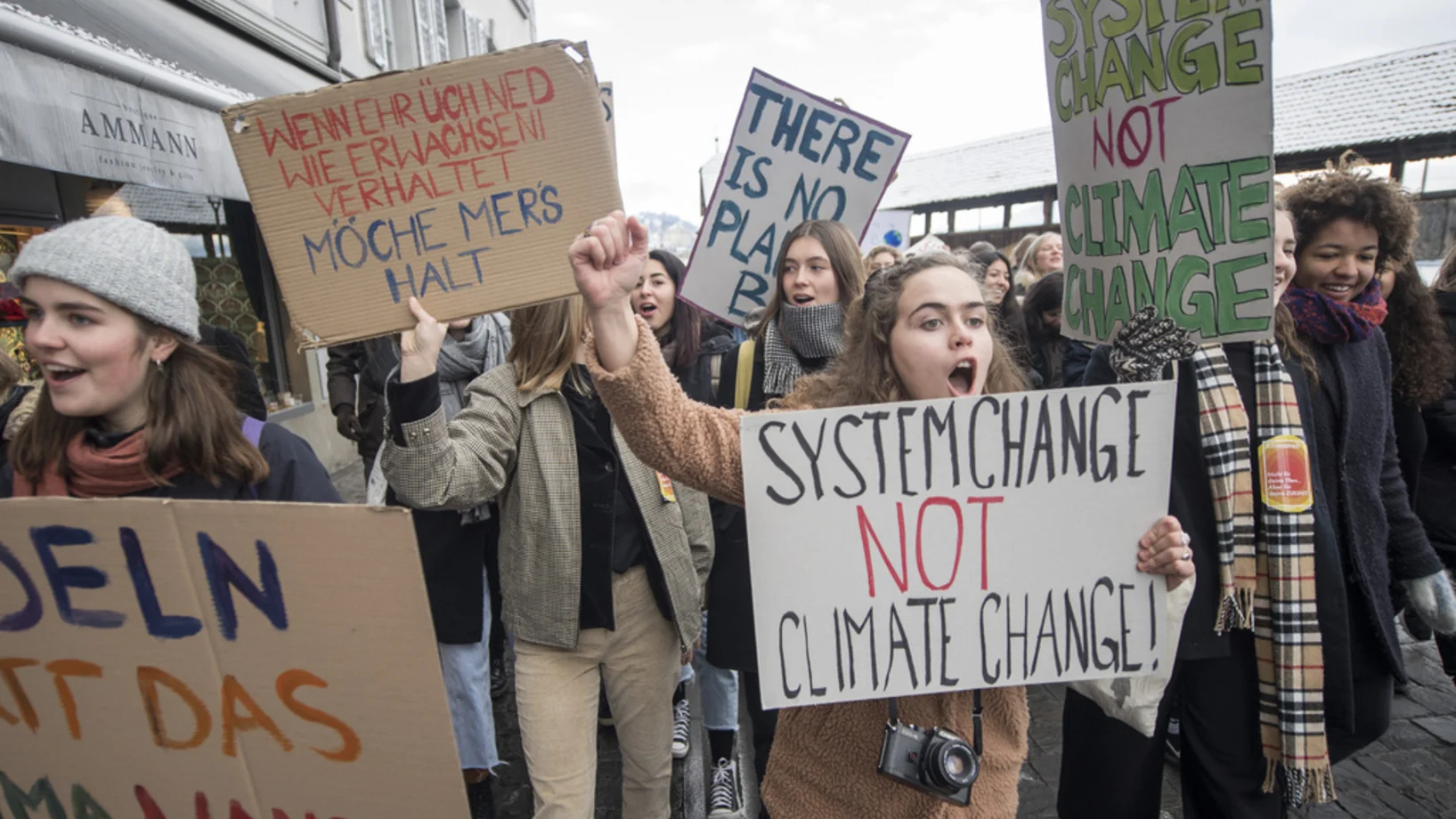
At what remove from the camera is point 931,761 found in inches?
57.8

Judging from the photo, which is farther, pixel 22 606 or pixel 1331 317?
pixel 1331 317

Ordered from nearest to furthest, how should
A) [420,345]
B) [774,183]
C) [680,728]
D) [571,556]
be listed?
[420,345]
[571,556]
[774,183]
[680,728]

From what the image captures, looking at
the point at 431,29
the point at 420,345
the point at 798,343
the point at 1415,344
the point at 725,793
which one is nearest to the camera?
the point at 420,345

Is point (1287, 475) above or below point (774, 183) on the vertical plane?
below

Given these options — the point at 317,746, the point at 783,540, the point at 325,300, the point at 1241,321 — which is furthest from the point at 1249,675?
the point at 325,300

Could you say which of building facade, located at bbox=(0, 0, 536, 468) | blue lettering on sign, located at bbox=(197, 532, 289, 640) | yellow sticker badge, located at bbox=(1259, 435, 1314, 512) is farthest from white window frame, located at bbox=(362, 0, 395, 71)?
yellow sticker badge, located at bbox=(1259, 435, 1314, 512)

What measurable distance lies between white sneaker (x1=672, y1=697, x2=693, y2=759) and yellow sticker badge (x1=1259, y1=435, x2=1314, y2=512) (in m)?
2.18

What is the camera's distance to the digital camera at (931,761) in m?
1.46

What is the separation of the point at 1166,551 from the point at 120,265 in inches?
76.7

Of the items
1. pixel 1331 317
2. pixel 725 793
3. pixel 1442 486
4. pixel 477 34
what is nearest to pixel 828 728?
pixel 725 793

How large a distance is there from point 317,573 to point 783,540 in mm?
741

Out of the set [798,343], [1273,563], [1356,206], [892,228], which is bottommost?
[1273,563]

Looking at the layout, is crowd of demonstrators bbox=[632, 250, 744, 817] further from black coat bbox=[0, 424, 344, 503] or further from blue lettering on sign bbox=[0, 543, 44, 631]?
blue lettering on sign bbox=[0, 543, 44, 631]

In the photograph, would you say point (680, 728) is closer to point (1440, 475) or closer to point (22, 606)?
point (22, 606)
